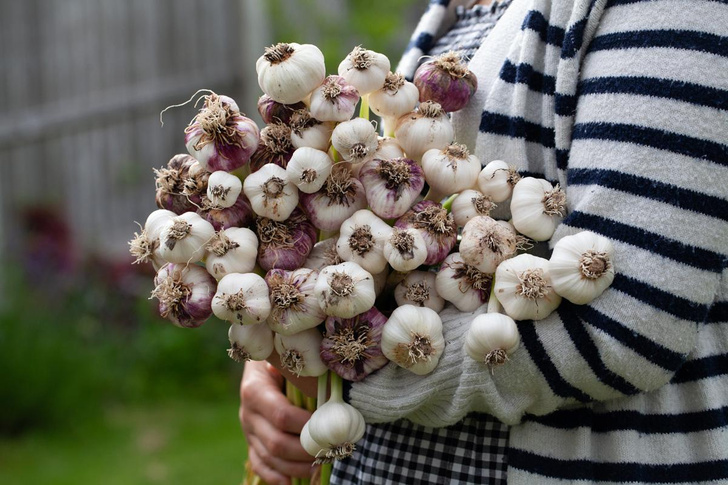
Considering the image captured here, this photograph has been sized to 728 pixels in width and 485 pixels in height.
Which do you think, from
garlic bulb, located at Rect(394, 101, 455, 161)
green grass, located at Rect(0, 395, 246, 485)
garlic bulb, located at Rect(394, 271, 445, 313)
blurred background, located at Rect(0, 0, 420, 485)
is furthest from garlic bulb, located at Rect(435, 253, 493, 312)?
blurred background, located at Rect(0, 0, 420, 485)

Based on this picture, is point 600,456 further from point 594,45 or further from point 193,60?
point 193,60

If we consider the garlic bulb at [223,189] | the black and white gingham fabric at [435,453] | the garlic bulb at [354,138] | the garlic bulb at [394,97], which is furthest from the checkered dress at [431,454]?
the garlic bulb at [223,189]

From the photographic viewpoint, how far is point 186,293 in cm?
88

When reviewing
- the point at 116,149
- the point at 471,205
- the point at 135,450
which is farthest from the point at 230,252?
the point at 116,149

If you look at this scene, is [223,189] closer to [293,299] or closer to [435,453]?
[293,299]

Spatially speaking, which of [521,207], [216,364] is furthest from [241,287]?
[216,364]

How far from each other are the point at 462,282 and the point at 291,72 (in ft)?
1.00

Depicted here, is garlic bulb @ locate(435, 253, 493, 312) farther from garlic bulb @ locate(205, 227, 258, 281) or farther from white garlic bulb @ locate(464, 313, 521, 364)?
garlic bulb @ locate(205, 227, 258, 281)

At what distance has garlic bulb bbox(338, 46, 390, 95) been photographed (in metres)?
0.91

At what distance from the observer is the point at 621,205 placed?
819 mm

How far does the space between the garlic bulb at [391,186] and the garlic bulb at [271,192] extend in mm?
90

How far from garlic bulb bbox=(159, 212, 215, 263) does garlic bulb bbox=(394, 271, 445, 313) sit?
0.74 feet

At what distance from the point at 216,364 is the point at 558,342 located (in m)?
3.13

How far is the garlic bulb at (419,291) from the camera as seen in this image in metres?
0.89
